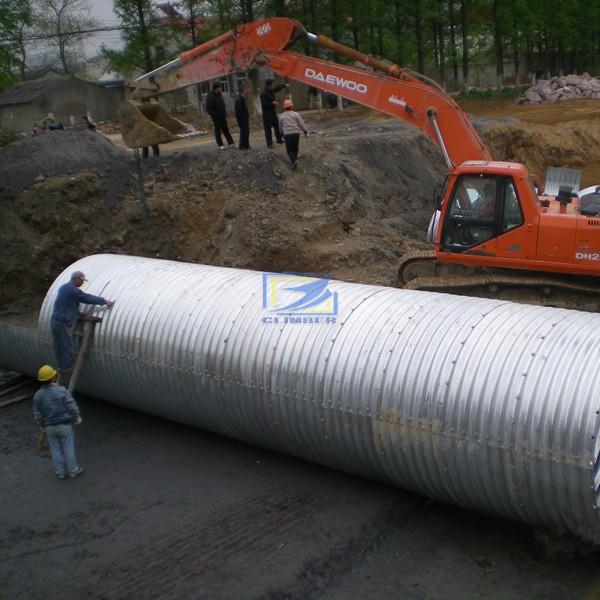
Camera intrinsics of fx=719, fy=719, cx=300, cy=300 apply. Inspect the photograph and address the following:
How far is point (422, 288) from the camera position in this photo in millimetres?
11680

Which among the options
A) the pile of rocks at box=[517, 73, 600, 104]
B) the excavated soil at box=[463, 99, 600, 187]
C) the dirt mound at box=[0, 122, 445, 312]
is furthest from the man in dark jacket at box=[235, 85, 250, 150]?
the pile of rocks at box=[517, 73, 600, 104]

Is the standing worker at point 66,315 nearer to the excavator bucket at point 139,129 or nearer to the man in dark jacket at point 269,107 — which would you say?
the excavator bucket at point 139,129

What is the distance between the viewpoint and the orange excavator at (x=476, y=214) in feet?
34.6

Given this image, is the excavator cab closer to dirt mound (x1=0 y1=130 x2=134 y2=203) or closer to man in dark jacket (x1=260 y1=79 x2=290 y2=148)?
man in dark jacket (x1=260 y1=79 x2=290 y2=148)

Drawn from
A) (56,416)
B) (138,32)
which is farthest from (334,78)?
(138,32)

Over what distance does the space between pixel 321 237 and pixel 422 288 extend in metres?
3.79

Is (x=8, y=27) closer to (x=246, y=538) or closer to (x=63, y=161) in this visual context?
(x=63, y=161)

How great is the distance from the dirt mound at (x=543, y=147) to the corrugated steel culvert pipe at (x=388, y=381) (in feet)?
55.6

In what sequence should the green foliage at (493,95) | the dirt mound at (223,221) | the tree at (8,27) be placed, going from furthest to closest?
the green foliage at (493,95) < the tree at (8,27) < the dirt mound at (223,221)

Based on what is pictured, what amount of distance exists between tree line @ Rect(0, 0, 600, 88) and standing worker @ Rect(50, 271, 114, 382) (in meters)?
20.5

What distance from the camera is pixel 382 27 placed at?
141ft

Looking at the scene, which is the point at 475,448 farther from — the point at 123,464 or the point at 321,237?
the point at 321,237

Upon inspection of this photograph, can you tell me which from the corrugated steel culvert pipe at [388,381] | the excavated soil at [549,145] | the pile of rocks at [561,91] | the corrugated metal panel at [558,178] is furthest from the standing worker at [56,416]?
the pile of rocks at [561,91]

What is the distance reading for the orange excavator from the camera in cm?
1055
